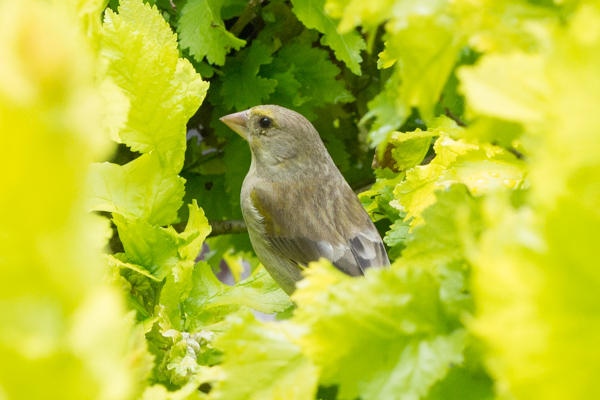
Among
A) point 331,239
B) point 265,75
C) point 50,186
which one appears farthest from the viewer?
point 331,239

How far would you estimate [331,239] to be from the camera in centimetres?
114

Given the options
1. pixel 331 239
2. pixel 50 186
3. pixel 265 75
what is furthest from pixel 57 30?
pixel 331 239

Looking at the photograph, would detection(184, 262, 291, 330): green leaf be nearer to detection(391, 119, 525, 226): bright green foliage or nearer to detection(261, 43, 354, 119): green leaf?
detection(391, 119, 525, 226): bright green foliage

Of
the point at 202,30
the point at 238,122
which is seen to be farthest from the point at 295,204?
the point at 202,30

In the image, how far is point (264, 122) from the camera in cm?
123

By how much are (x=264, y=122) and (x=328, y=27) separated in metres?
0.44

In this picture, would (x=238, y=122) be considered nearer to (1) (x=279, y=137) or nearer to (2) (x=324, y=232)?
(1) (x=279, y=137)

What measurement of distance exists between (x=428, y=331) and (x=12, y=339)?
0.54ft

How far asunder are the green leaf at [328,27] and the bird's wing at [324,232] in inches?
14.8

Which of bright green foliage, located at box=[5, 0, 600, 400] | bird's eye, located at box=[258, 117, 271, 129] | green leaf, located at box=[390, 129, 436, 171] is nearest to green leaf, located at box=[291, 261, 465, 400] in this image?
bright green foliage, located at box=[5, 0, 600, 400]

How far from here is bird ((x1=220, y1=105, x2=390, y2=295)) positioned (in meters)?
1.12

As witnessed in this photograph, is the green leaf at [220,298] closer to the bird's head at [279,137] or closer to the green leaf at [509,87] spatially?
the green leaf at [509,87]

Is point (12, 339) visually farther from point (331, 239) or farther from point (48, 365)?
point (331, 239)

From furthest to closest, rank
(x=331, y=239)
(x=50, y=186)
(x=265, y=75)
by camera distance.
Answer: (x=331, y=239) → (x=265, y=75) → (x=50, y=186)
